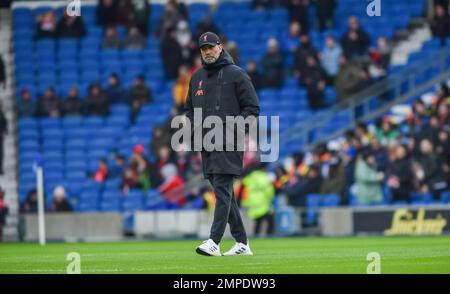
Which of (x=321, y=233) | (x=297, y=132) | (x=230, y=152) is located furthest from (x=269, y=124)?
(x=230, y=152)

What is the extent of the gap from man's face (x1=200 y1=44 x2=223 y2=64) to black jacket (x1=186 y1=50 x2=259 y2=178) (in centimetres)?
7

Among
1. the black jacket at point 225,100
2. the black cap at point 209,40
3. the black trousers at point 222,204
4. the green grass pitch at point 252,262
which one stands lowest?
the green grass pitch at point 252,262

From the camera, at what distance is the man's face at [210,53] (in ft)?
41.7

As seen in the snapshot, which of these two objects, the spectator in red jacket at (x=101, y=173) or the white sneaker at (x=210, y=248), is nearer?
the white sneaker at (x=210, y=248)

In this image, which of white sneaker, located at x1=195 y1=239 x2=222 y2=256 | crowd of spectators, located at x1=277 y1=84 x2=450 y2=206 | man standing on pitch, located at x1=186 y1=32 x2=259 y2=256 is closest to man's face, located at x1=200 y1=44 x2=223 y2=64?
man standing on pitch, located at x1=186 y1=32 x2=259 y2=256

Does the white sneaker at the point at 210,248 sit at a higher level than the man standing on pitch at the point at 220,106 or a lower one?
lower

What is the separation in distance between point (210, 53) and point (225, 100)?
0.57m

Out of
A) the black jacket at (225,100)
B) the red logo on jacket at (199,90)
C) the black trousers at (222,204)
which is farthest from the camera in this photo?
the red logo on jacket at (199,90)

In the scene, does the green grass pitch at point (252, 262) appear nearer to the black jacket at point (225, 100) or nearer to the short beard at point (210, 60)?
the black jacket at point (225, 100)

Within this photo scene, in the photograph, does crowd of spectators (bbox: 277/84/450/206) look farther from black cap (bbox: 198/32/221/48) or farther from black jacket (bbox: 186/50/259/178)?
black cap (bbox: 198/32/221/48)

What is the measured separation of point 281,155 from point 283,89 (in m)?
2.37

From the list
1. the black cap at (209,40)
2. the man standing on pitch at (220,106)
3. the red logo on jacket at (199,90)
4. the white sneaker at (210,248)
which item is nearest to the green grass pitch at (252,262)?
the white sneaker at (210,248)

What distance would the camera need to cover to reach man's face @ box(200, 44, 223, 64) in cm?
1272

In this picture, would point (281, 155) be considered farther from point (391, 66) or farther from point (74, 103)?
point (74, 103)
